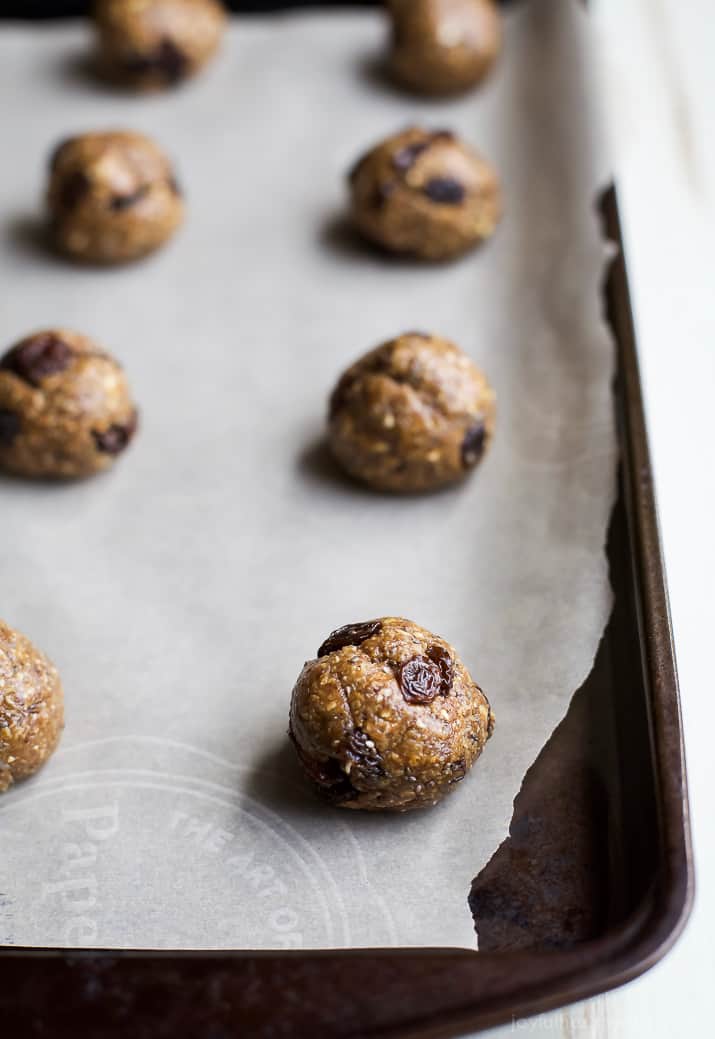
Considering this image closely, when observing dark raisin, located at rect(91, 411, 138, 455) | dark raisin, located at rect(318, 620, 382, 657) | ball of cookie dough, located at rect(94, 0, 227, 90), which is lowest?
dark raisin, located at rect(318, 620, 382, 657)

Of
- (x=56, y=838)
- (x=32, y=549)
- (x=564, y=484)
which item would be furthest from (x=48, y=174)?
(x=56, y=838)

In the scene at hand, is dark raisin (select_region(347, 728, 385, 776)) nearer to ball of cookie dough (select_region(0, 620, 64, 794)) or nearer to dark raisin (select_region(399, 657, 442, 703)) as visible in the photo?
dark raisin (select_region(399, 657, 442, 703))

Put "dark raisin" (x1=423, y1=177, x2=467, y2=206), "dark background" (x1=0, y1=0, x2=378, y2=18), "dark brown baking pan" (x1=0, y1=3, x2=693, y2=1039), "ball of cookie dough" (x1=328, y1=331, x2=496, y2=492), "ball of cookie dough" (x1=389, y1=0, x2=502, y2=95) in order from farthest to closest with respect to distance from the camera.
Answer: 1. "dark background" (x1=0, y1=0, x2=378, y2=18)
2. "ball of cookie dough" (x1=389, y1=0, x2=502, y2=95)
3. "dark raisin" (x1=423, y1=177, x2=467, y2=206)
4. "ball of cookie dough" (x1=328, y1=331, x2=496, y2=492)
5. "dark brown baking pan" (x1=0, y1=3, x2=693, y2=1039)

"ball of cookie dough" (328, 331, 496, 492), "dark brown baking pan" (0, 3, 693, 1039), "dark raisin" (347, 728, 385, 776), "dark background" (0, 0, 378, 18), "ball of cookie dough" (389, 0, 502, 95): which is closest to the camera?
"dark brown baking pan" (0, 3, 693, 1039)

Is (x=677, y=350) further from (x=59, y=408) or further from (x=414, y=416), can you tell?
(x=59, y=408)

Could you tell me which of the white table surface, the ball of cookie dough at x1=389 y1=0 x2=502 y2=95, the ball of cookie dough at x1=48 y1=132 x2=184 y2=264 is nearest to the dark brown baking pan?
the white table surface

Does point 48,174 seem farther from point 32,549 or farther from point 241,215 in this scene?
point 32,549

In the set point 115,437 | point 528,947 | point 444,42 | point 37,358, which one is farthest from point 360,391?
point 444,42
